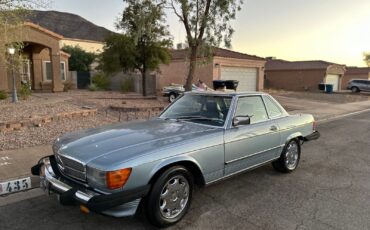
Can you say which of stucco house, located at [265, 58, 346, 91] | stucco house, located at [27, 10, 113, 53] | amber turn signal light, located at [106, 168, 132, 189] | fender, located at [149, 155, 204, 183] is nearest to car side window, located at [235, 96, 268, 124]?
fender, located at [149, 155, 204, 183]

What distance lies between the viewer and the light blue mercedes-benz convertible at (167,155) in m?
2.99

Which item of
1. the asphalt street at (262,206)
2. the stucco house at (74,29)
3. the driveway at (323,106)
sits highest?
the stucco house at (74,29)

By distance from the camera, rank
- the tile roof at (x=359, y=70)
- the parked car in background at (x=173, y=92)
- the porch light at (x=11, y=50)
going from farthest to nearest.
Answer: the tile roof at (x=359, y=70)
the parked car in background at (x=173, y=92)
the porch light at (x=11, y=50)

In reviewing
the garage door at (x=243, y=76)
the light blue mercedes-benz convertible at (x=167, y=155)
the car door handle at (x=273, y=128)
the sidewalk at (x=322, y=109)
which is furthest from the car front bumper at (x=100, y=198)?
the garage door at (x=243, y=76)

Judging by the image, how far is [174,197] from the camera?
137 inches

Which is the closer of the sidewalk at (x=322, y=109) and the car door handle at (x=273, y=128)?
the car door handle at (x=273, y=128)

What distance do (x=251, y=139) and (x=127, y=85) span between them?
68.5ft

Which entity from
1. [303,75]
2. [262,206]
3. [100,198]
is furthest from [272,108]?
[303,75]

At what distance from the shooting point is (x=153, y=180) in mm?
3236

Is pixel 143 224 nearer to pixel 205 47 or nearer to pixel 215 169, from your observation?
pixel 215 169

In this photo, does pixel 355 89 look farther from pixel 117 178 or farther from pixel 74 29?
pixel 117 178

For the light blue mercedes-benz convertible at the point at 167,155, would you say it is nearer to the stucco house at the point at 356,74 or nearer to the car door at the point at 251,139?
the car door at the point at 251,139

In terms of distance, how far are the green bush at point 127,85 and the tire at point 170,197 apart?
21.2 meters

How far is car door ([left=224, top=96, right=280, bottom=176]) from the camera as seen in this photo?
4.08 meters
